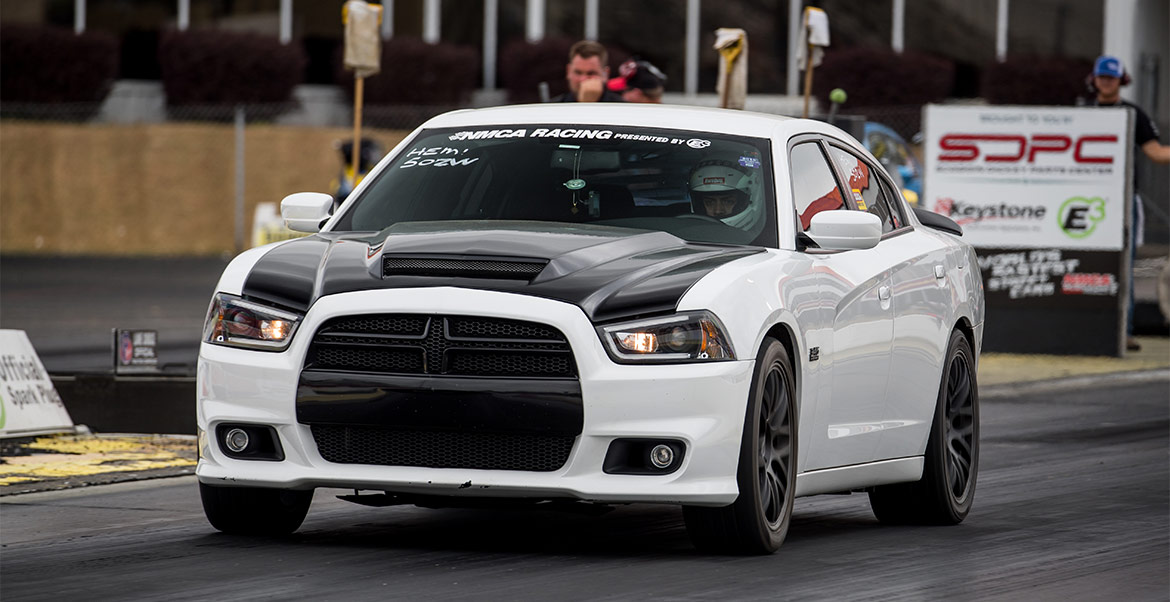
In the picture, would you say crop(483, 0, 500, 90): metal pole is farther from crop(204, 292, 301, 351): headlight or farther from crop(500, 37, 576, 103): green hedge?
crop(204, 292, 301, 351): headlight

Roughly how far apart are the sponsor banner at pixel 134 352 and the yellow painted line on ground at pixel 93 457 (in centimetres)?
233

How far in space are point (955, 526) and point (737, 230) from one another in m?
1.73

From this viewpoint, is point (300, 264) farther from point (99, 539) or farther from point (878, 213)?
point (878, 213)

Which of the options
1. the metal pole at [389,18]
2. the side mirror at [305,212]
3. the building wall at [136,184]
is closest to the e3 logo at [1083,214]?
the side mirror at [305,212]

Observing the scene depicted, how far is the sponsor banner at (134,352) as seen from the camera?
13.6 metres

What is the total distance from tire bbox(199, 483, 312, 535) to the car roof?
1.61m

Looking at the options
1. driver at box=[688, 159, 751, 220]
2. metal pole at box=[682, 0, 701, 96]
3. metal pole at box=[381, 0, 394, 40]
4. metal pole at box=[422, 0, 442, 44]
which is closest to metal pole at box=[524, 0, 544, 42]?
metal pole at box=[422, 0, 442, 44]

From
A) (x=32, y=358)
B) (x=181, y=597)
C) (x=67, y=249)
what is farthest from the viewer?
(x=67, y=249)

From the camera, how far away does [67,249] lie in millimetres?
33469

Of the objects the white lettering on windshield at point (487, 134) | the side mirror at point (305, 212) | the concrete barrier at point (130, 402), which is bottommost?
the concrete barrier at point (130, 402)

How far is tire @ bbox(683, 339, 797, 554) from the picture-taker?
7.13m

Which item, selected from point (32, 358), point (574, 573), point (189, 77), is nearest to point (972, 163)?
point (32, 358)

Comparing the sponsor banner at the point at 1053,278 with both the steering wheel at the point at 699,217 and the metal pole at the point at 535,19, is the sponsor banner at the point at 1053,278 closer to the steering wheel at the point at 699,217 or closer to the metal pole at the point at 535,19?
→ the steering wheel at the point at 699,217

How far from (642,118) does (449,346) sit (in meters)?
1.78
